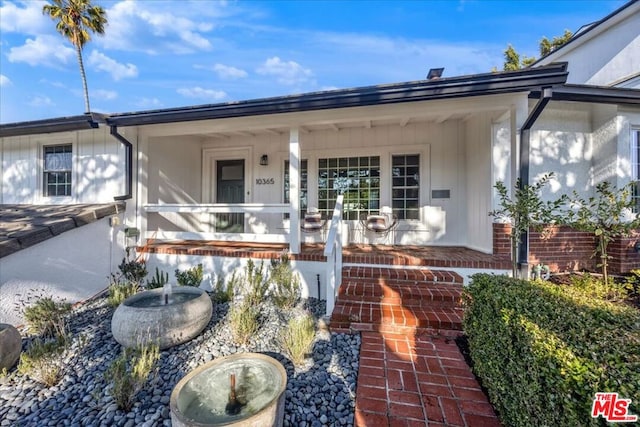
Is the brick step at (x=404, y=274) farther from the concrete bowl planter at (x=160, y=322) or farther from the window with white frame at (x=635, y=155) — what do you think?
the window with white frame at (x=635, y=155)

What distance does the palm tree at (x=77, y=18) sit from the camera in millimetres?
11531

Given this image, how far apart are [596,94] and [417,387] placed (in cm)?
517

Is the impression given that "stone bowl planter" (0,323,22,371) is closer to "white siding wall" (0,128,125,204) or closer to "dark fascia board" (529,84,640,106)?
"white siding wall" (0,128,125,204)

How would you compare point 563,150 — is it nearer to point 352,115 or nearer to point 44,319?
point 352,115

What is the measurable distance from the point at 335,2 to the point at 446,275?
7.73m

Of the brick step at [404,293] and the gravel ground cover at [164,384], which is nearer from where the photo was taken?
the gravel ground cover at [164,384]

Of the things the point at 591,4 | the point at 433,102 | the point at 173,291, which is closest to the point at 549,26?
the point at 591,4

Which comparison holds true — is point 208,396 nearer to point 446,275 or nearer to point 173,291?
point 173,291

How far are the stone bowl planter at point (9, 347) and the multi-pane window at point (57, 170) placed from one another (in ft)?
14.5

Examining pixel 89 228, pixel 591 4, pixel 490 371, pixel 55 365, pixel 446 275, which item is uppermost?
pixel 591 4

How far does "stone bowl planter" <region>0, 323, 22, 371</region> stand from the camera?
2.73 m

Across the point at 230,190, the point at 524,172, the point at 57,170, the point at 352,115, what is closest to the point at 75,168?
the point at 57,170

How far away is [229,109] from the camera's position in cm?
464

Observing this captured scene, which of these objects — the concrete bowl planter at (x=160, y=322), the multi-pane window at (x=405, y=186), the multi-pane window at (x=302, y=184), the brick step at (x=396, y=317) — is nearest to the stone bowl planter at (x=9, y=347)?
the concrete bowl planter at (x=160, y=322)
